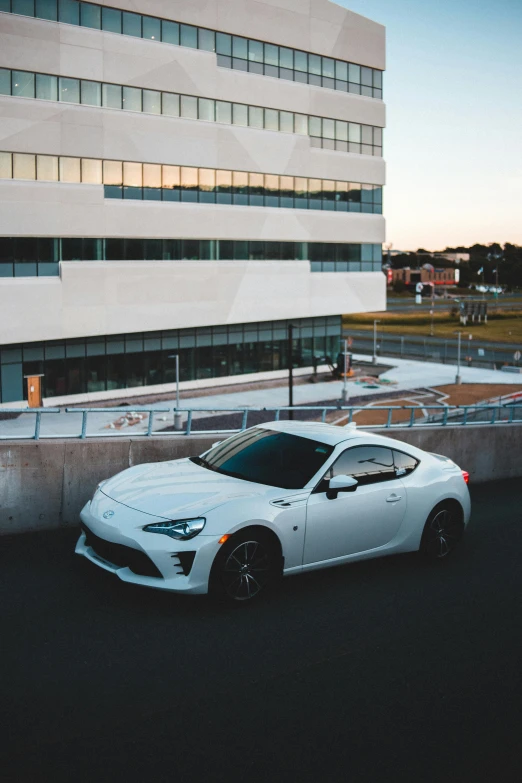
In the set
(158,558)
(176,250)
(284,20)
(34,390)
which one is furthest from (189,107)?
(158,558)

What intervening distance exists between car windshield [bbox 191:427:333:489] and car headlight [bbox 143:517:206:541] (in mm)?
1037

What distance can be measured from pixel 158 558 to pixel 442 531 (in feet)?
11.4

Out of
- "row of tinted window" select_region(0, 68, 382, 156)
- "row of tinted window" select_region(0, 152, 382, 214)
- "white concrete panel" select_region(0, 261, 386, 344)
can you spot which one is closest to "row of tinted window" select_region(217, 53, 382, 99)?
"row of tinted window" select_region(0, 68, 382, 156)

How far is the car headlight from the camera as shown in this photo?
700cm

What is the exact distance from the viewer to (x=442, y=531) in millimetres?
8969

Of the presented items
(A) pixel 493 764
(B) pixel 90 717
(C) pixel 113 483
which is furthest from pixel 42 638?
(A) pixel 493 764

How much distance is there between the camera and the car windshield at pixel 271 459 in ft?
26.2

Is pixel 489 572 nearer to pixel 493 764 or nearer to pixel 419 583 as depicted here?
pixel 419 583

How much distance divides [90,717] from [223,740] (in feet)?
2.87

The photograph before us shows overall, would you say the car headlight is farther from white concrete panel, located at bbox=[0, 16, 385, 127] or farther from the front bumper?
white concrete panel, located at bbox=[0, 16, 385, 127]

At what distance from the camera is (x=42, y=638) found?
6395 mm

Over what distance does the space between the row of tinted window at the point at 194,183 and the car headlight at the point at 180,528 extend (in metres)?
35.8

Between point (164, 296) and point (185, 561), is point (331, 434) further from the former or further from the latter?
point (164, 296)

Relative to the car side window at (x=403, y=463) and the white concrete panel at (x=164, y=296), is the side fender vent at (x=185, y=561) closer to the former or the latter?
the car side window at (x=403, y=463)
